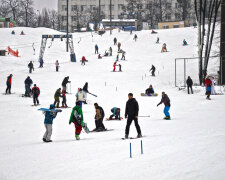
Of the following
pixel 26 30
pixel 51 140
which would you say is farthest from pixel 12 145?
pixel 26 30

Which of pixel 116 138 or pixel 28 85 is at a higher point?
pixel 28 85

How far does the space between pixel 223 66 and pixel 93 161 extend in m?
23.4

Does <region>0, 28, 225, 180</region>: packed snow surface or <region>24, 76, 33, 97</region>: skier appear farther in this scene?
<region>24, 76, 33, 97</region>: skier

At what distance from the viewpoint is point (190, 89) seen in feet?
90.6

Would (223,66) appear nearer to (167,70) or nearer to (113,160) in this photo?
(167,70)

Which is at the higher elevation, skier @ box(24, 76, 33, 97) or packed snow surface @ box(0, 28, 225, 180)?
skier @ box(24, 76, 33, 97)

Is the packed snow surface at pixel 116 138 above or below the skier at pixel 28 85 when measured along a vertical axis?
below

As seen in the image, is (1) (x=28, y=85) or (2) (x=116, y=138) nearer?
(2) (x=116, y=138)

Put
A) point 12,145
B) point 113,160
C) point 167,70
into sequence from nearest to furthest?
point 113,160 → point 12,145 → point 167,70

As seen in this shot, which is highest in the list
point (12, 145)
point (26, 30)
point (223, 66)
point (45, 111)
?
point (26, 30)

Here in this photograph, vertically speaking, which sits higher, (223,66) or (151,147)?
→ (223,66)

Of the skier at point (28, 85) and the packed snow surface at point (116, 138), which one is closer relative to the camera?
the packed snow surface at point (116, 138)

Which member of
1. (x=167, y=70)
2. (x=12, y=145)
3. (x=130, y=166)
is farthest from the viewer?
(x=167, y=70)

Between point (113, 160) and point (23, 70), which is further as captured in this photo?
point (23, 70)
